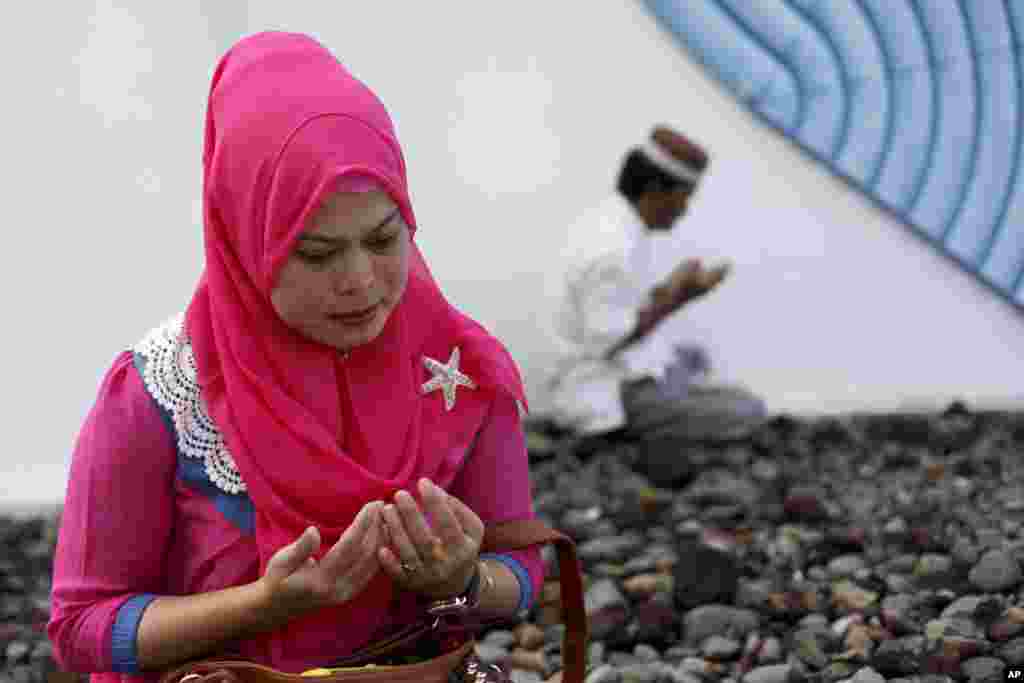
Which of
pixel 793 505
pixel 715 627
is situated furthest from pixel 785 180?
pixel 715 627

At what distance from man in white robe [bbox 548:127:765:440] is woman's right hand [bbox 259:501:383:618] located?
382 centimetres

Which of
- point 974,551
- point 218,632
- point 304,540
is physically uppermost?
point 304,540

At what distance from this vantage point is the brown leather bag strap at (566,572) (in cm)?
200

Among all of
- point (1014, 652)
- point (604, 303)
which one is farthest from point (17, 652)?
point (604, 303)

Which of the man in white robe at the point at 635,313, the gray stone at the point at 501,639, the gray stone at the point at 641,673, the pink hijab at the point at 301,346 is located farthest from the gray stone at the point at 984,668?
the man in white robe at the point at 635,313

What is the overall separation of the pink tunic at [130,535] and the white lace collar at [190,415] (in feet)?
0.05

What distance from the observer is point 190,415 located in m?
1.88

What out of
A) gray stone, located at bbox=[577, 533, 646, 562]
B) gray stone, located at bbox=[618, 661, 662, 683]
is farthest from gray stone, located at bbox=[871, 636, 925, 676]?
gray stone, located at bbox=[577, 533, 646, 562]

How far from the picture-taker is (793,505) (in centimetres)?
449

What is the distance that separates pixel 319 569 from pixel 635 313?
4004 mm

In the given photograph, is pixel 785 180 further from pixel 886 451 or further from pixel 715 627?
pixel 715 627

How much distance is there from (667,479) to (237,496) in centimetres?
322

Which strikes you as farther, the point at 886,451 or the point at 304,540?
the point at 886,451

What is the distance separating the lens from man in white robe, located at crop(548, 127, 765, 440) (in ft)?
18.3
